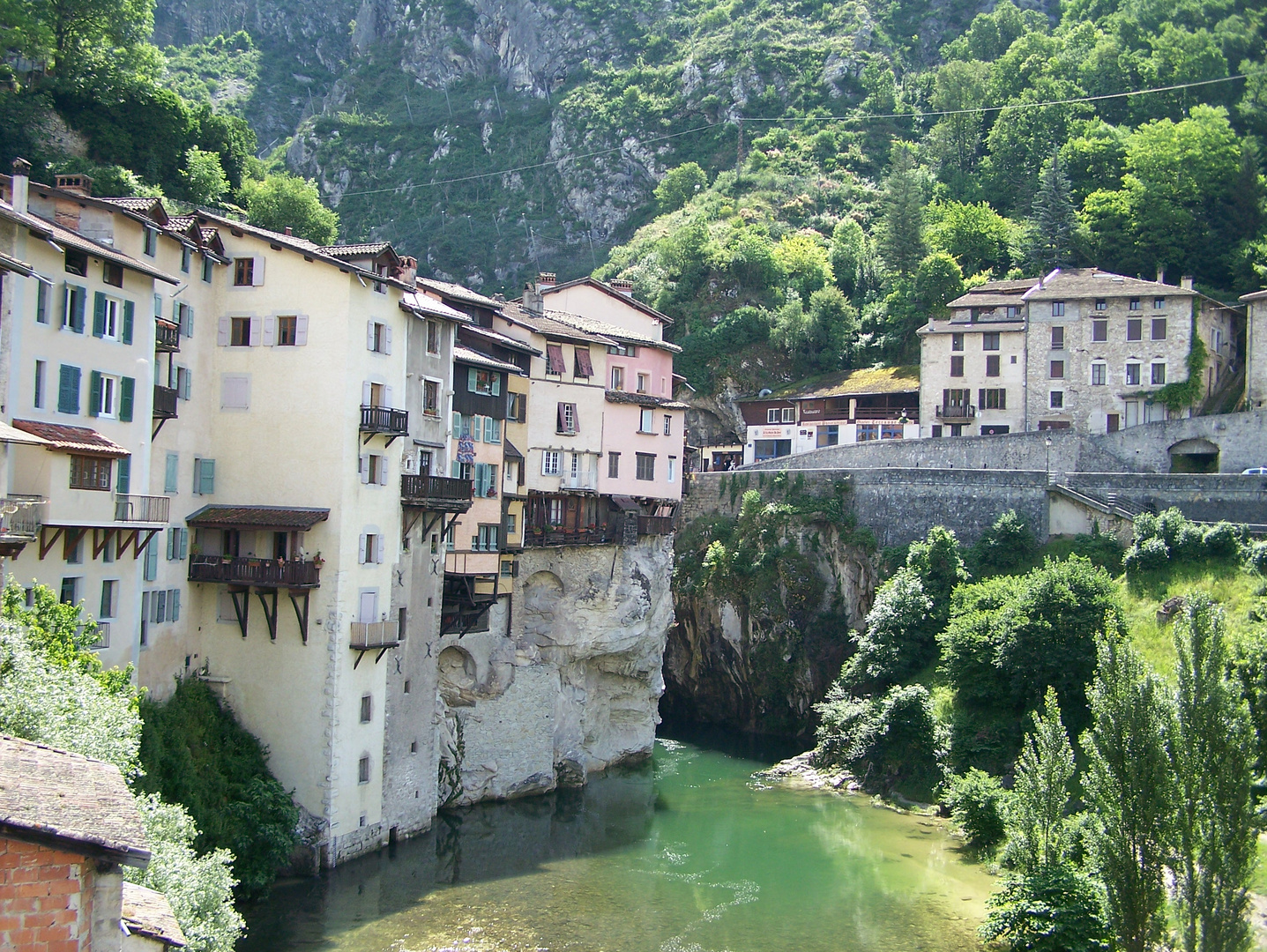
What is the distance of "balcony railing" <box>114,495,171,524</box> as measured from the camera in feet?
118

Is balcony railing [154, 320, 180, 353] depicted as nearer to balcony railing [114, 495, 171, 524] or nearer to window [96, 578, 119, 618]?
balcony railing [114, 495, 171, 524]

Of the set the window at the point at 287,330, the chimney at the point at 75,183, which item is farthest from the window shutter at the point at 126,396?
the window at the point at 287,330

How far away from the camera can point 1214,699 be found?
3234 centimetres

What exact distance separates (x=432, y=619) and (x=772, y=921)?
1658 centimetres

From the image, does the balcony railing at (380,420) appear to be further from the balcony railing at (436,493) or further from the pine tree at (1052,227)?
the pine tree at (1052,227)

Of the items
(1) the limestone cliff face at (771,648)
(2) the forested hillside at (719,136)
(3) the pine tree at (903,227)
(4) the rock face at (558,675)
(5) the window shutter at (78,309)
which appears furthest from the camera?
(3) the pine tree at (903,227)

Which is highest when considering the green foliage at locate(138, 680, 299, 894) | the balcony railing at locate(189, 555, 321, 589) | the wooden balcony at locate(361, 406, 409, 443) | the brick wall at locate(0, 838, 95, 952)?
the wooden balcony at locate(361, 406, 409, 443)

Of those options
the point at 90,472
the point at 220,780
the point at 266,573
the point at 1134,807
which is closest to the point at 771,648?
the point at 266,573

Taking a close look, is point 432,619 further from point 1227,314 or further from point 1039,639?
point 1227,314

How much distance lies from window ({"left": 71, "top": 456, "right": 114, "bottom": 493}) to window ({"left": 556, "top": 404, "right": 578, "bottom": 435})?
25.5 meters

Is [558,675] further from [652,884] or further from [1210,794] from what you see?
[1210,794]

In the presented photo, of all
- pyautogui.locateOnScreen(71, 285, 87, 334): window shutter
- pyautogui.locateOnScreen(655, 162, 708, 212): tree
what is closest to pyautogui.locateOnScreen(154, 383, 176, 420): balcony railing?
pyautogui.locateOnScreen(71, 285, 87, 334): window shutter

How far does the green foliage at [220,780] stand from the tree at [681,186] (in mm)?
88904

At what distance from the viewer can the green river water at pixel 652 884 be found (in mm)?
37469
